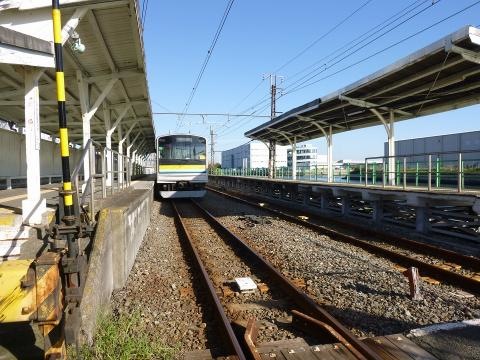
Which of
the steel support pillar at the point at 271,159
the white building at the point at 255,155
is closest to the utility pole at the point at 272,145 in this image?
the steel support pillar at the point at 271,159

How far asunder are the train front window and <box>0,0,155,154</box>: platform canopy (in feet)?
15.3

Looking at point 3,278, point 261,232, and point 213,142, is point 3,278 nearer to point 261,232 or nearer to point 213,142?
point 261,232

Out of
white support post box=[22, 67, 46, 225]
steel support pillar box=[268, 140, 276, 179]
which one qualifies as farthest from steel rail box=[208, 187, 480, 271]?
steel support pillar box=[268, 140, 276, 179]

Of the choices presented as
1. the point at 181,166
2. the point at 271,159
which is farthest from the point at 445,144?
the point at 271,159

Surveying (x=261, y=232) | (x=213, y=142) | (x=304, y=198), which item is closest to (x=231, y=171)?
(x=213, y=142)

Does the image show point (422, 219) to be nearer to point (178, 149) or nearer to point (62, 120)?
point (62, 120)

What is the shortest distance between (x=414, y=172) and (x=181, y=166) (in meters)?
12.1

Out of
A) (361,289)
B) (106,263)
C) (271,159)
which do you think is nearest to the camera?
(106,263)

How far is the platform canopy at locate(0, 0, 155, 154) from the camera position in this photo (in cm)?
575

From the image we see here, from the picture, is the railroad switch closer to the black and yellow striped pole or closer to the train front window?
the black and yellow striped pole

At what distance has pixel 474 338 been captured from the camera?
430 cm

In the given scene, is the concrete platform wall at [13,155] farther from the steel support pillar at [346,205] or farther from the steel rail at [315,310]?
the steel support pillar at [346,205]

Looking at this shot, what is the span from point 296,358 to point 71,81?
33.9 feet

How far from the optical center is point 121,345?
13.6 ft
